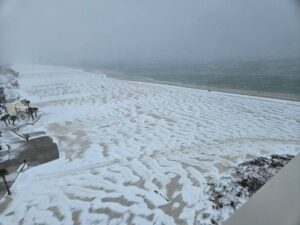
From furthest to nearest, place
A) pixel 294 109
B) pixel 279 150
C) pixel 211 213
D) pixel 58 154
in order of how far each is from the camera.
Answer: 1. pixel 294 109
2. pixel 58 154
3. pixel 279 150
4. pixel 211 213

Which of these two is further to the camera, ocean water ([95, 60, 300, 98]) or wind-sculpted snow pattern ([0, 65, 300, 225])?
ocean water ([95, 60, 300, 98])

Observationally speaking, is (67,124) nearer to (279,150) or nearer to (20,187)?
(20,187)

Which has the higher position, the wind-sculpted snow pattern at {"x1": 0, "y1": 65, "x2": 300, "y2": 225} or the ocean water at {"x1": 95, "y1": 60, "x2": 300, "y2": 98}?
the ocean water at {"x1": 95, "y1": 60, "x2": 300, "y2": 98}

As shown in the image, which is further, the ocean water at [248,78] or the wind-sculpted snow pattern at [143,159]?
the ocean water at [248,78]

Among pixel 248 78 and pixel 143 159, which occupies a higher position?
pixel 248 78

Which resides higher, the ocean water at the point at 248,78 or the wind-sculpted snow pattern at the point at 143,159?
the ocean water at the point at 248,78

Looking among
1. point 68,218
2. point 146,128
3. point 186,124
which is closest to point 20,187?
point 68,218

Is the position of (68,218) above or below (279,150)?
below

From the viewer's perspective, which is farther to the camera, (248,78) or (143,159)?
(248,78)
